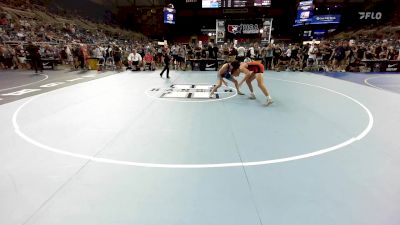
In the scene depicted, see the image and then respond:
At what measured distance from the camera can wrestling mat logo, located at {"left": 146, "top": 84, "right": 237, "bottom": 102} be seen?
7.50 metres

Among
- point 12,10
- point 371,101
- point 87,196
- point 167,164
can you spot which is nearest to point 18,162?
point 87,196

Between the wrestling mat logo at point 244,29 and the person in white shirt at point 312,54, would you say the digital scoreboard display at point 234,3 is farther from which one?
the person in white shirt at point 312,54

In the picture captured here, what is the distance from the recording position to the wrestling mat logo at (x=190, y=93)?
750 centimetres

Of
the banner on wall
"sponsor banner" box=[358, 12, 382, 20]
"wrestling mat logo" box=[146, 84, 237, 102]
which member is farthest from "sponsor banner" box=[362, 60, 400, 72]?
"sponsor banner" box=[358, 12, 382, 20]

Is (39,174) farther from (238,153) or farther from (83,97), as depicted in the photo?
(83,97)

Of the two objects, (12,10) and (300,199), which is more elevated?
(12,10)

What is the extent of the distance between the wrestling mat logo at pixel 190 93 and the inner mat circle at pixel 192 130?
58cm

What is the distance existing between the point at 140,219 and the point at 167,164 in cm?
109

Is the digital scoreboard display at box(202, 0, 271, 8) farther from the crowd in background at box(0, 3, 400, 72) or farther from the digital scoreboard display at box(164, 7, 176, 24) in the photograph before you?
the crowd in background at box(0, 3, 400, 72)

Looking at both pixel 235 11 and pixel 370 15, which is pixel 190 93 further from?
pixel 370 15

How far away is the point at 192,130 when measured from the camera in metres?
4.79

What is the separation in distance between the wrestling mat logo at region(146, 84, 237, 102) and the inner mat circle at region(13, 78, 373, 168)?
0.58m

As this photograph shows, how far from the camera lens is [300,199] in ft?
8.89

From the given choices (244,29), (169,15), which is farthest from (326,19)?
(169,15)
